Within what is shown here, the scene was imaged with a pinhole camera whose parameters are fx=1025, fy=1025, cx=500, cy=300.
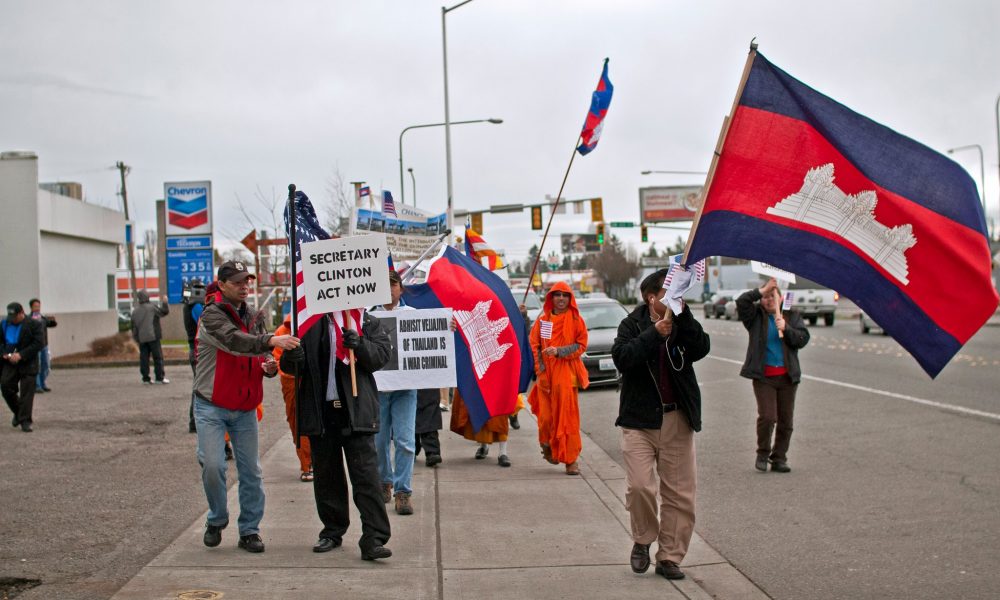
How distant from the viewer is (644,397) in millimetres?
6266

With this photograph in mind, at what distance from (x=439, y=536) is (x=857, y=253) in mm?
3431

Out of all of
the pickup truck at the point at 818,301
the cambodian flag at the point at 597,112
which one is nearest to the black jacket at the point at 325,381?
the cambodian flag at the point at 597,112

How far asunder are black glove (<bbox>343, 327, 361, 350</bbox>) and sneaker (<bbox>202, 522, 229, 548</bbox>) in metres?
1.47

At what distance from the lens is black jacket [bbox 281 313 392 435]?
250 inches

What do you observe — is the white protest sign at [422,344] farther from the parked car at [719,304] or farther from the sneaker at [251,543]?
the parked car at [719,304]

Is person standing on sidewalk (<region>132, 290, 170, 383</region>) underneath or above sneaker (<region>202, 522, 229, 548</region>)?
above

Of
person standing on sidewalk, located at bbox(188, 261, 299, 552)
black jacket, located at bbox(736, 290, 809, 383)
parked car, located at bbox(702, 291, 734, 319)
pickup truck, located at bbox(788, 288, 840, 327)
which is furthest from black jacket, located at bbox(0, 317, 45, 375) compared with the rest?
parked car, located at bbox(702, 291, 734, 319)

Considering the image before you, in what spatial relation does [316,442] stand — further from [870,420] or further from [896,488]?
[870,420]

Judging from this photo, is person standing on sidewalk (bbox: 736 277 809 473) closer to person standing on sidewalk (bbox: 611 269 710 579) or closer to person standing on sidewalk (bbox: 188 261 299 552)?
person standing on sidewalk (bbox: 611 269 710 579)

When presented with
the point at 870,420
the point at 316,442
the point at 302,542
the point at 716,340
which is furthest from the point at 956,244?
the point at 716,340

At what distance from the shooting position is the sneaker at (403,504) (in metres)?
7.79

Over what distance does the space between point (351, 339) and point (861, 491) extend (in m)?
4.82

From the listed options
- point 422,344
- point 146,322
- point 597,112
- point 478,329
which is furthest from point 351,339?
point 146,322

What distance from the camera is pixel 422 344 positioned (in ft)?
28.8
